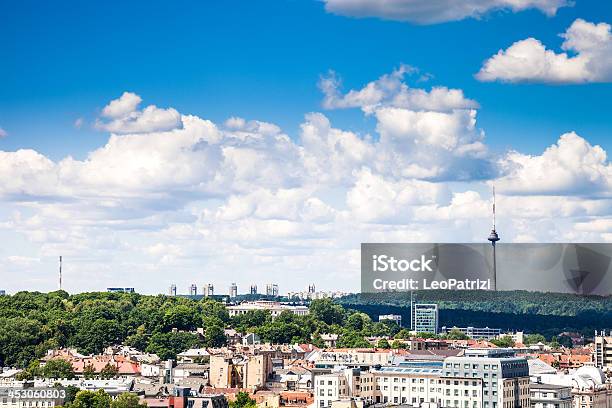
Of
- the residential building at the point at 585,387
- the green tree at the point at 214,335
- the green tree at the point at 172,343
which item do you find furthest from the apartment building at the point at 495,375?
the green tree at the point at 214,335

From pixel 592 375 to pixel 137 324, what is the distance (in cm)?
5023

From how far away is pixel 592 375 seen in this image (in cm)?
10269

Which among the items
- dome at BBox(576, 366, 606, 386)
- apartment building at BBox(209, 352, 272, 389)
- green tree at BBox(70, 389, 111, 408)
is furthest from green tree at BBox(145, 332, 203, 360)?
green tree at BBox(70, 389, 111, 408)

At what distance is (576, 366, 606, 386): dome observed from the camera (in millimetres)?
100925

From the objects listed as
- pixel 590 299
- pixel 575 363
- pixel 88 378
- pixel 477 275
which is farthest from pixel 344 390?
pixel 590 299

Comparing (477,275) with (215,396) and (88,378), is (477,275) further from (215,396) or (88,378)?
(215,396)

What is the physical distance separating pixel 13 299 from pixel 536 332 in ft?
231

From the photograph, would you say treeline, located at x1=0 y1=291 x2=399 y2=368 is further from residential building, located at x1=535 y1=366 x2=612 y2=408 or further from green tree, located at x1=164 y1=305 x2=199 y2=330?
residential building, located at x1=535 y1=366 x2=612 y2=408

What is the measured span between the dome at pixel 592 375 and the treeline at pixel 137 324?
32.6m

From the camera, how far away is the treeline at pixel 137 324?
12762 centimetres

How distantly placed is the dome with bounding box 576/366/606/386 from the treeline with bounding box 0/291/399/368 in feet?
107

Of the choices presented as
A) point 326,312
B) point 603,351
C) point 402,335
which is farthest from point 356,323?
point 603,351

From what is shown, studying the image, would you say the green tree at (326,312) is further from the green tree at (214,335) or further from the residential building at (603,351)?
the residential building at (603,351)

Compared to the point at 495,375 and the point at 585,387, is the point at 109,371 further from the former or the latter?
the point at 585,387
